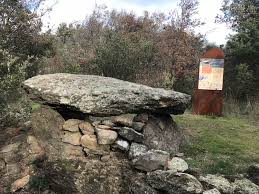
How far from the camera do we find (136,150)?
231 inches

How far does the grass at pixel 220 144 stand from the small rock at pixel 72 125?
159 cm

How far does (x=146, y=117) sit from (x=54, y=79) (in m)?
1.43

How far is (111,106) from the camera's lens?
6.07m

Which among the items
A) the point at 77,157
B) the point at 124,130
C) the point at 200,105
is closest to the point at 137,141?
the point at 124,130

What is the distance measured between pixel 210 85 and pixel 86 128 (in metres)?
4.34

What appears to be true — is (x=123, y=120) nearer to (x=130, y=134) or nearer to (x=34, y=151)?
(x=130, y=134)

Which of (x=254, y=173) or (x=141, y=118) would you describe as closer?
(x=254, y=173)

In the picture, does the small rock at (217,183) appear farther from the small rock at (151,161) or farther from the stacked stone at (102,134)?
the stacked stone at (102,134)

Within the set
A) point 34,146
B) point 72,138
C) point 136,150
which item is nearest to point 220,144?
point 136,150

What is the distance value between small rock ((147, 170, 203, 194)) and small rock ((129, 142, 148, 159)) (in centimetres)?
52

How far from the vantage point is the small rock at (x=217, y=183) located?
5.26 m

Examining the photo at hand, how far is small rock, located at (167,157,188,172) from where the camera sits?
5.52 metres

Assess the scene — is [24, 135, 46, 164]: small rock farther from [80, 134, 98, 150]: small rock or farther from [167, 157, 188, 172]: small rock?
[167, 157, 188, 172]: small rock

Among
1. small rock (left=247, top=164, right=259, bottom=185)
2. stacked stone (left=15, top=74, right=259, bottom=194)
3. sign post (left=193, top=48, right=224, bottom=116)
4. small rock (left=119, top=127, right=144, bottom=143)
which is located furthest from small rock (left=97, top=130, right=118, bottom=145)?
sign post (left=193, top=48, right=224, bottom=116)
